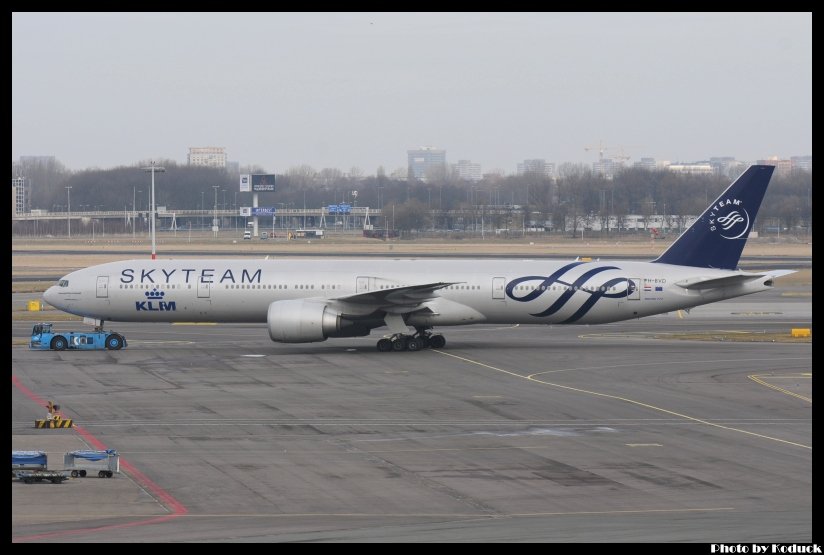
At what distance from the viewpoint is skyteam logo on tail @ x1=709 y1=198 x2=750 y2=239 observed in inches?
2025

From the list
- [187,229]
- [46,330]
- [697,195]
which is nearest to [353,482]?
[46,330]

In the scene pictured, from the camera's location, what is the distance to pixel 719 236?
169 feet

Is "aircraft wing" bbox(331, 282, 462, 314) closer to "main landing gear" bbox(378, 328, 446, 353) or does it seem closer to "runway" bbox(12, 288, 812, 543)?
"main landing gear" bbox(378, 328, 446, 353)

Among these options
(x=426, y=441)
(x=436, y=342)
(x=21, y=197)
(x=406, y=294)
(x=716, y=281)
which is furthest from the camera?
(x=21, y=197)

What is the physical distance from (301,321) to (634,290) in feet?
47.0

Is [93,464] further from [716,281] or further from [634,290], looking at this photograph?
[716,281]

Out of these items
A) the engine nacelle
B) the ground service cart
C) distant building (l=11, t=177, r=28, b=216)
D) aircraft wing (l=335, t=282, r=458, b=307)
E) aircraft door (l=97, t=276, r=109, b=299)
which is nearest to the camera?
the ground service cart

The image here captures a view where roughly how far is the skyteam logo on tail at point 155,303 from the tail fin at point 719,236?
21396 millimetres

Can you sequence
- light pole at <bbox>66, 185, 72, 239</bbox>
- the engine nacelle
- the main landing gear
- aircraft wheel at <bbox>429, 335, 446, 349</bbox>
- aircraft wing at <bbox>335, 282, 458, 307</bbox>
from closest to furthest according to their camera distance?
the engine nacelle
aircraft wing at <bbox>335, 282, 458, 307</bbox>
the main landing gear
aircraft wheel at <bbox>429, 335, 446, 349</bbox>
light pole at <bbox>66, 185, 72, 239</bbox>

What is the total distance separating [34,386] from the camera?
38.2 m

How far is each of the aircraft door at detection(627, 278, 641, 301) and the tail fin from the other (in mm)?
2418

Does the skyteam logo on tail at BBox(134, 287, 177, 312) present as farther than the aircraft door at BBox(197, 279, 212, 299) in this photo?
Yes

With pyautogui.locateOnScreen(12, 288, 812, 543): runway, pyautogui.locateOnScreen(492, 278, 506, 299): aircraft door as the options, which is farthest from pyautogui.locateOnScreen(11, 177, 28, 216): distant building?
pyautogui.locateOnScreen(492, 278, 506, 299): aircraft door

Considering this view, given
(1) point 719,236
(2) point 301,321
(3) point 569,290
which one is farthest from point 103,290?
(1) point 719,236
